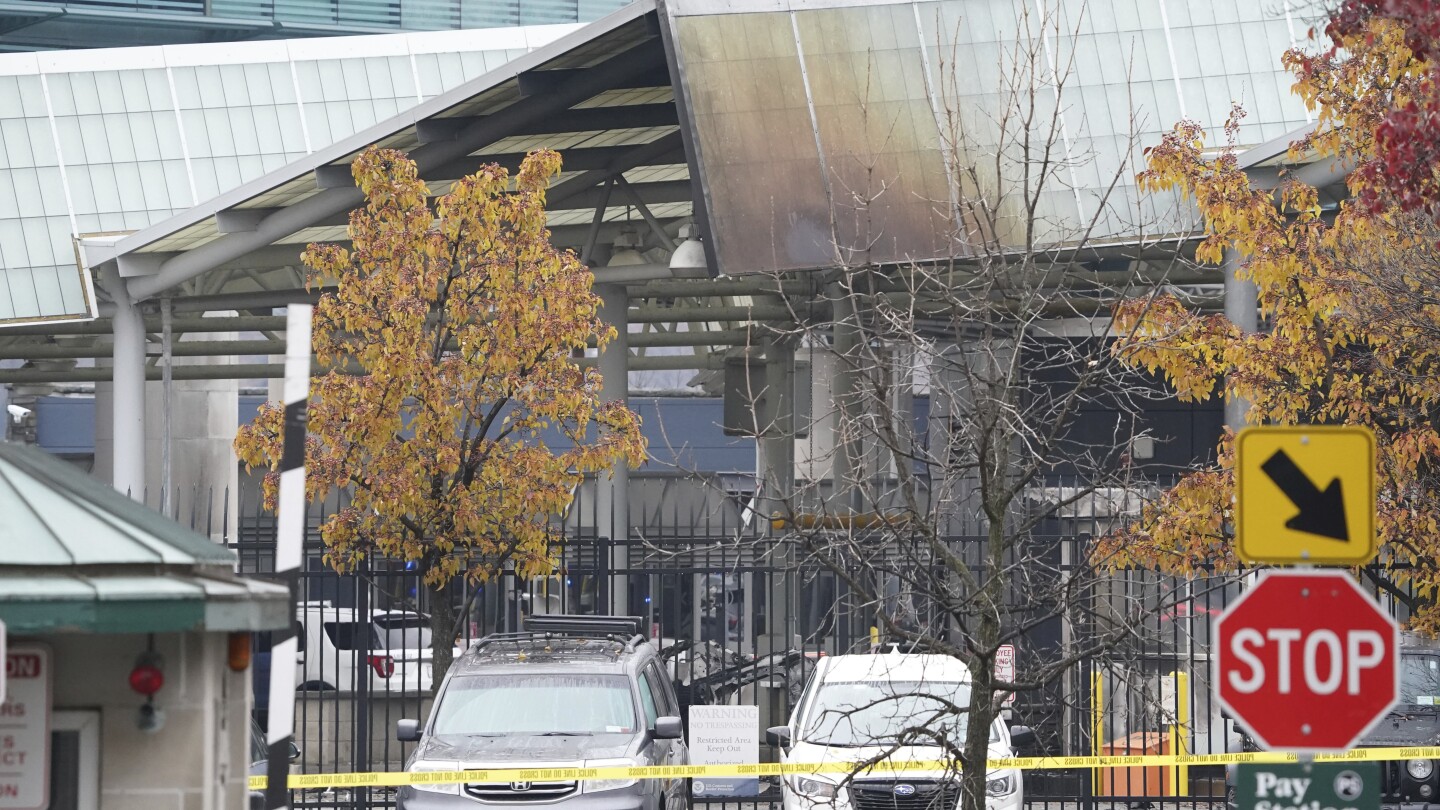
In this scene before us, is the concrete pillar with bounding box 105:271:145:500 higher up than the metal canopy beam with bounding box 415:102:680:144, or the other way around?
the metal canopy beam with bounding box 415:102:680:144

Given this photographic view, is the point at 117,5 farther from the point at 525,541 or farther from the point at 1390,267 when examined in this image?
the point at 1390,267

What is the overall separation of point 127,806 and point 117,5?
43942 mm

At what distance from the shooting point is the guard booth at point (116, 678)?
604 centimetres

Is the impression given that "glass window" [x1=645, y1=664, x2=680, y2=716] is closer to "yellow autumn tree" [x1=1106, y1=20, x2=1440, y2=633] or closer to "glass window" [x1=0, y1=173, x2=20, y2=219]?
"yellow autumn tree" [x1=1106, y1=20, x2=1440, y2=633]

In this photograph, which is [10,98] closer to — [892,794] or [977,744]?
[892,794]

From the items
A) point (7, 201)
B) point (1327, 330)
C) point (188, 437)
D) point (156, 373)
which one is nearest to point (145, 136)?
point (7, 201)

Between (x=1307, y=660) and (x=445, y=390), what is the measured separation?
32.6 feet

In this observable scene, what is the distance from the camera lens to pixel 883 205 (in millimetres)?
20188

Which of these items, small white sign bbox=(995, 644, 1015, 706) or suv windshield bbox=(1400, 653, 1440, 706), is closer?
small white sign bbox=(995, 644, 1015, 706)

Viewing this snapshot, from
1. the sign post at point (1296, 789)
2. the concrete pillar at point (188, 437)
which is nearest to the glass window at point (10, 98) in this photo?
the concrete pillar at point (188, 437)

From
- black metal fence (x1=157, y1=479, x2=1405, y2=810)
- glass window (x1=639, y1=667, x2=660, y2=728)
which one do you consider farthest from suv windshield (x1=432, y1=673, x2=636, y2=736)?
black metal fence (x1=157, y1=479, x2=1405, y2=810)

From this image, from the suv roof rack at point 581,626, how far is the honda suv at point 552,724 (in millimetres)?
229

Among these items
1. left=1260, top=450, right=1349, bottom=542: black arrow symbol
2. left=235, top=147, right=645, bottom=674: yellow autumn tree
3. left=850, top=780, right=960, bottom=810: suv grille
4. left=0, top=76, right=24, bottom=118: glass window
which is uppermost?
left=0, top=76, right=24, bottom=118: glass window

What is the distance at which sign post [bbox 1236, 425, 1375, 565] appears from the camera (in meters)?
6.49
